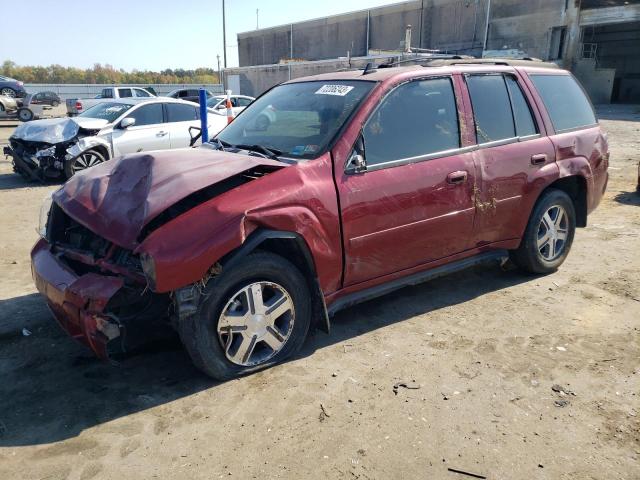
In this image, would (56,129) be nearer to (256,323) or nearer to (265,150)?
(265,150)

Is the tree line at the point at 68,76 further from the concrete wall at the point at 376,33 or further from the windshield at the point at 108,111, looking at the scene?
the windshield at the point at 108,111

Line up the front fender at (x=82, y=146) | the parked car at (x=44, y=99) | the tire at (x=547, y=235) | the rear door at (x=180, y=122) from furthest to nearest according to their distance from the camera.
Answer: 1. the parked car at (x=44, y=99)
2. the rear door at (x=180, y=122)
3. the front fender at (x=82, y=146)
4. the tire at (x=547, y=235)

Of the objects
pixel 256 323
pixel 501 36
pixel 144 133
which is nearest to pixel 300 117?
pixel 256 323

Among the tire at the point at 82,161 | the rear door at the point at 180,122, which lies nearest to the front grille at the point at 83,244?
the tire at the point at 82,161

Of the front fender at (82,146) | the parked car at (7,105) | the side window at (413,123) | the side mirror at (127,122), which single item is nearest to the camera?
the side window at (413,123)

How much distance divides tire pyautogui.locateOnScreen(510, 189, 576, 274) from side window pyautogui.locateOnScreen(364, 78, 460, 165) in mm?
1267

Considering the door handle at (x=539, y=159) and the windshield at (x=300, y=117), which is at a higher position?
the windshield at (x=300, y=117)

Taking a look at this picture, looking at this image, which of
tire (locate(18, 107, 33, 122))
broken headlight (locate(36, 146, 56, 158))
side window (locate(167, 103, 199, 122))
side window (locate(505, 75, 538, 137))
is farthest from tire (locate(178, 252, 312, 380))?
tire (locate(18, 107, 33, 122))

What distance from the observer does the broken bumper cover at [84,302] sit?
2.83m

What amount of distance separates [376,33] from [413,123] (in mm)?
48067

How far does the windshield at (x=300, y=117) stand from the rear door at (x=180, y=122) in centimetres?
614

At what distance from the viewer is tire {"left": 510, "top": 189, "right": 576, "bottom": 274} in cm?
470

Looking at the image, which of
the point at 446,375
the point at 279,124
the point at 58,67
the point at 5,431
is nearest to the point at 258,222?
the point at 279,124

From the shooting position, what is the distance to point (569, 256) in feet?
18.4
